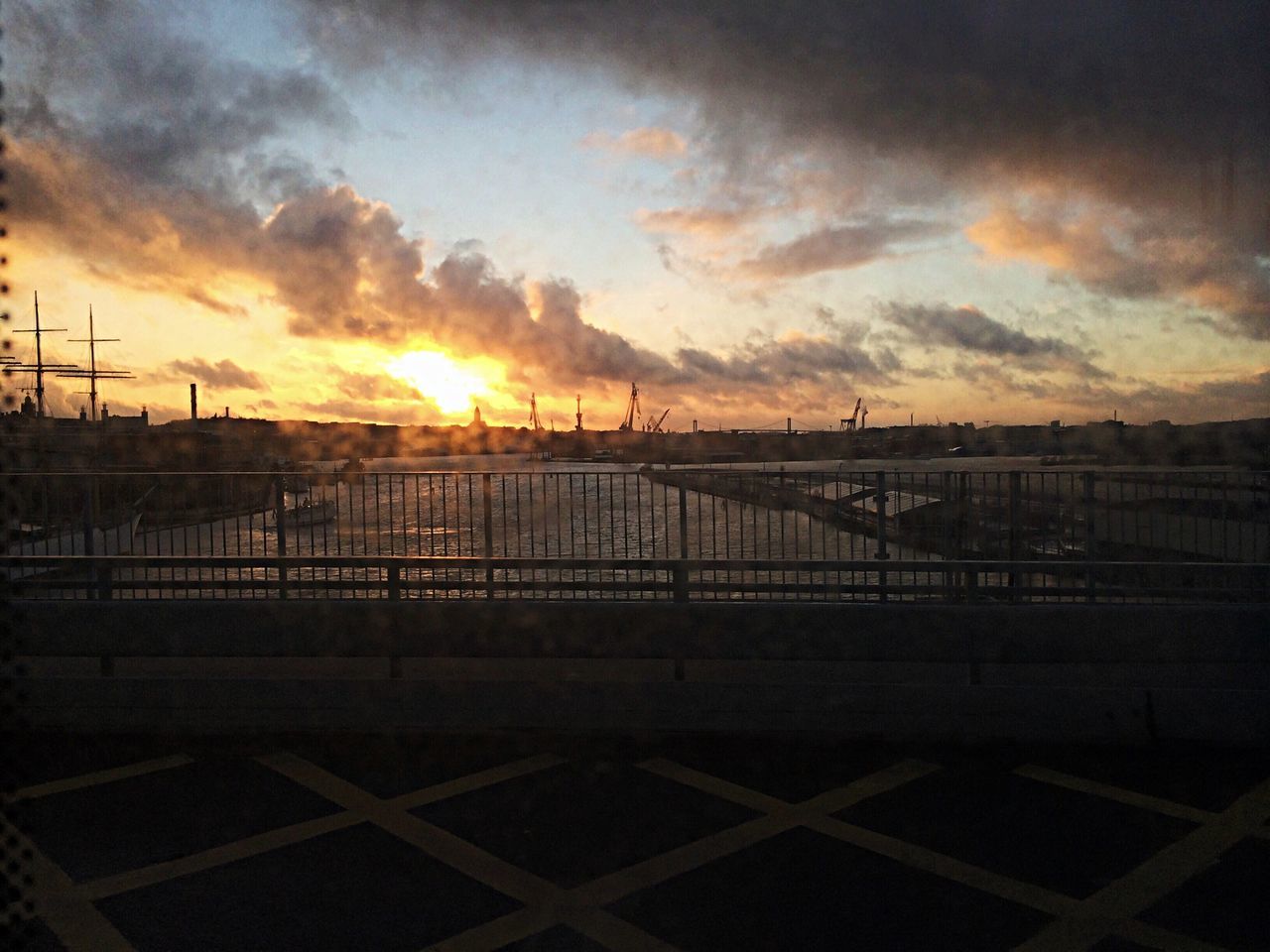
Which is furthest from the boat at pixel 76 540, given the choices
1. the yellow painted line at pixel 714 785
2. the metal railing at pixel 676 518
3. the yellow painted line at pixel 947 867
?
the yellow painted line at pixel 947 867

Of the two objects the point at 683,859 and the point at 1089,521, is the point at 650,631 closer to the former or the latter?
the point at 683,859

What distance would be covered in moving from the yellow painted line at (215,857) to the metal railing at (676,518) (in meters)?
5.77

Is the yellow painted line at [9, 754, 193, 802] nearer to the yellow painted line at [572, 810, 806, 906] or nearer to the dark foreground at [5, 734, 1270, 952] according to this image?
the dark foreground at [5, 734, 1270, 952]

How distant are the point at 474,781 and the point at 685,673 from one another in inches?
83.3

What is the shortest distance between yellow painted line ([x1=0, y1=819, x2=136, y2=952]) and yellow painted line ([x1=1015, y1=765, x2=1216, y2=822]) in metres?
4.82

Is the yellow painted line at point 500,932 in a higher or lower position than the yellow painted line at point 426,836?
higher

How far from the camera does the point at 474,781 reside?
5.95m

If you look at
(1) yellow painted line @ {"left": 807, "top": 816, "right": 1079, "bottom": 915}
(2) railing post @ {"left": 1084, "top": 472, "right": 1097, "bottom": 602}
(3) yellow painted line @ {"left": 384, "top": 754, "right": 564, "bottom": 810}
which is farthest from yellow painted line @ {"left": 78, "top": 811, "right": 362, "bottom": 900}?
(2) railing post @ {"left": 1084, "top": 472, "right": 1097, "bottom": 602}

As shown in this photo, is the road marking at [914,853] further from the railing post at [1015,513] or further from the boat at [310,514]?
the boat at [310,514]

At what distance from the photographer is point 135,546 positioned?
1238cm

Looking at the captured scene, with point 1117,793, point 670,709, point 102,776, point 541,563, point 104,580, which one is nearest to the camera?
point 1117,793

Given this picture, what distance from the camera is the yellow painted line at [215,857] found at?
4.43 metres

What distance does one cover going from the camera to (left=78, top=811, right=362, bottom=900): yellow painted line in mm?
4430

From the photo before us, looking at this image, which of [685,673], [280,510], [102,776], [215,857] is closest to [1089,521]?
[685,673]
